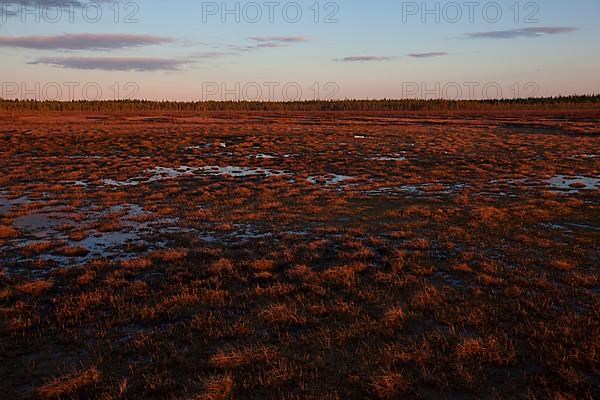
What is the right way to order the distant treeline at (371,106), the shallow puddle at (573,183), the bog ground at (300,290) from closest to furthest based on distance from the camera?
the bog ground at (300,290), the shallow puddle at (573,183), the distant treeline at (371,106)

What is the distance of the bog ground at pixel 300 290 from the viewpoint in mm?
6902

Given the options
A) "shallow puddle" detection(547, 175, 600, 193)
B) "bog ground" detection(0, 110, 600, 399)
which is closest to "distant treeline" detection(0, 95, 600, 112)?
"shallow puddle" detection(547, 175, 600, 193)

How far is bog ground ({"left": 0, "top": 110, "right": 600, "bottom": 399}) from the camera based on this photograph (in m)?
6.90

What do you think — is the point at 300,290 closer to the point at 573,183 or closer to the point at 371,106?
the point at 573,183

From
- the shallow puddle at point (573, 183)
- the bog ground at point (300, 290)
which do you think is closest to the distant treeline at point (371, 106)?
the shallow puddle at point (573, 183)

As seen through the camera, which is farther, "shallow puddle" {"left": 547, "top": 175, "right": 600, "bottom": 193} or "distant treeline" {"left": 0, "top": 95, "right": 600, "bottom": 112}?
"distant treeline" {"left": 0, "top": 95, "right": 600, "bottom": 112}

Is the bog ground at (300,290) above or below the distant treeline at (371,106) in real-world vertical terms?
below

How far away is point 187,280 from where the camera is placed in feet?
35.8

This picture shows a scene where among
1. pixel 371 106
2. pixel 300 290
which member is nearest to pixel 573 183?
pixel 300 290

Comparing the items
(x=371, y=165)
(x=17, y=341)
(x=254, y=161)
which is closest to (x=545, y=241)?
(x=17, y=341)

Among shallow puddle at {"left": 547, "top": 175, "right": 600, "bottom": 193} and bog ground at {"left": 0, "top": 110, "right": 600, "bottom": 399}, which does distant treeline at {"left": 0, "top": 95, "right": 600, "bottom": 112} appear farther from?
bog ground at {"left": 0, "top": 110, "right": 600, "bottom": 399}

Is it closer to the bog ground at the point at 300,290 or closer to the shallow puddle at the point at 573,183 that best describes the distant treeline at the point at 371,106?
the shallow puddle at the point at 573,183

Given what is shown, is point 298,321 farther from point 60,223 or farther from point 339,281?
point 60,223

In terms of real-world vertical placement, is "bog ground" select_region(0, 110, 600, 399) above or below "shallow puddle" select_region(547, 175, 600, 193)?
below
